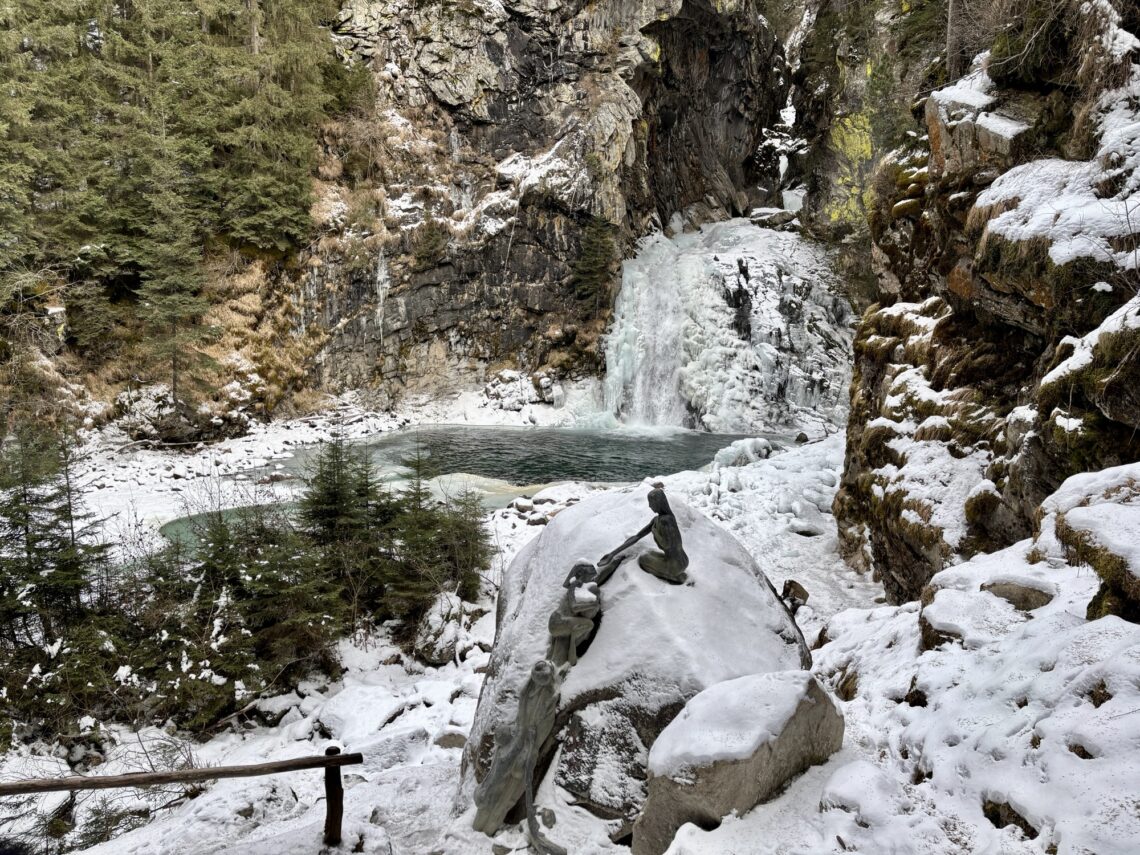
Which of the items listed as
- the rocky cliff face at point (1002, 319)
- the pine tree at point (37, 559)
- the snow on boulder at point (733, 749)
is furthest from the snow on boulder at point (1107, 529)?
the pine tree at point (37, 559)

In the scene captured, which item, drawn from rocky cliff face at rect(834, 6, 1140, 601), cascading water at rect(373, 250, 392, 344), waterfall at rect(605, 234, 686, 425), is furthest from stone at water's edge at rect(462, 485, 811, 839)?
cascading water at rect(373, 250, 392, 344)

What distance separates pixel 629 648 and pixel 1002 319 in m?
5.72

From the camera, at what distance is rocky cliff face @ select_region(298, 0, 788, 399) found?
835 inches

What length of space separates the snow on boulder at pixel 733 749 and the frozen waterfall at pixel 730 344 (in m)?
17.3

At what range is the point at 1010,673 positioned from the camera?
2631 mm

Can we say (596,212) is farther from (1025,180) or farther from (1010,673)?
(1010,673)

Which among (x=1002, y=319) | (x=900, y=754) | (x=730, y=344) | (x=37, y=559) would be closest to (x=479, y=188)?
(x=730, y=344)

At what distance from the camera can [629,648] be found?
11.0 feet

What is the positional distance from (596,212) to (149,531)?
720 inches

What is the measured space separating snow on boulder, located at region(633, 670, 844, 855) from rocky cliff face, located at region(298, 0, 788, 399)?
20.0m

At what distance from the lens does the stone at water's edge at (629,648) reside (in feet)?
10.3

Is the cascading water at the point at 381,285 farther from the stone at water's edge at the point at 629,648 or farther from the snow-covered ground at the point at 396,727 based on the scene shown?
the stone at water's edge at the point at 629,648

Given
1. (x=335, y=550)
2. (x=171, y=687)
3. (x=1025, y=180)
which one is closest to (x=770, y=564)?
(x=1025, y=180)

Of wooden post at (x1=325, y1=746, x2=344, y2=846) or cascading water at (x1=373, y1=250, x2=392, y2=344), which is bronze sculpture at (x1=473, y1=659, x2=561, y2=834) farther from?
cascading water at (x1=373, y1=250, x2=392, y2=344)
